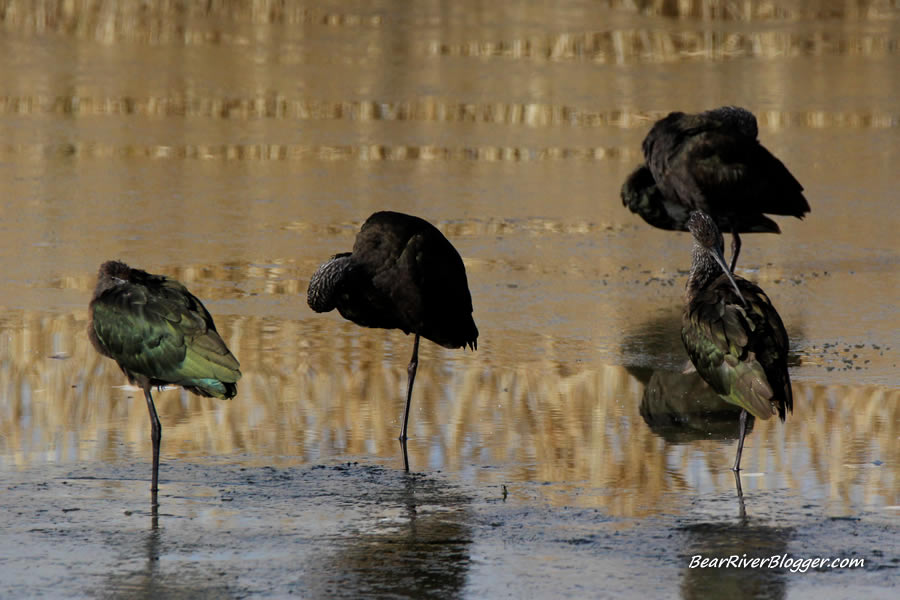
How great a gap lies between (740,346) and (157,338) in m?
2.38

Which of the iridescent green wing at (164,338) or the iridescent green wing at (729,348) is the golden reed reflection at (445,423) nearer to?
the iridescent green wing at (729,348)

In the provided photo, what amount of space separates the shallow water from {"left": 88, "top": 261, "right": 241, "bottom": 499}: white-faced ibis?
0.35 m

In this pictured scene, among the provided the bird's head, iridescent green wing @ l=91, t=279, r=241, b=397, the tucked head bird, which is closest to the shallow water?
the tucked head bird

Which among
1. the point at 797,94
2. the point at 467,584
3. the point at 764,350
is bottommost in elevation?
the point at 467,584

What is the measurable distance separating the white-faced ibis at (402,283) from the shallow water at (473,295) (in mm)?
357

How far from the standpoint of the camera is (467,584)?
532cm

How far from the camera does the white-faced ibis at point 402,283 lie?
792 centimetres

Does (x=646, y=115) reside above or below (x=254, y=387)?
above

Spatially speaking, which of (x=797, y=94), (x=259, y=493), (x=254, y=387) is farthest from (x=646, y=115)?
(x=259, y=493)

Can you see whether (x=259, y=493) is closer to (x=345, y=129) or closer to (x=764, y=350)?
(x=764, y=350)

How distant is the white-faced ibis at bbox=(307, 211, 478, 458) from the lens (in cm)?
792

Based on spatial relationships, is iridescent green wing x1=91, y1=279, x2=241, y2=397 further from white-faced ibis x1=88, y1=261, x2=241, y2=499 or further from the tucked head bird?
the tucked head bird

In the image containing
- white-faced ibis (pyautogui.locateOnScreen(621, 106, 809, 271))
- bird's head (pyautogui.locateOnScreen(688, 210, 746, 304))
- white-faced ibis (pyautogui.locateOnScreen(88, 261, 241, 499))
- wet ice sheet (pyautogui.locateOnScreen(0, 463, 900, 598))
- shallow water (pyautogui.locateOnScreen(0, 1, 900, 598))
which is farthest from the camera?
white-faced ibis (pyautogui.locateOnScreen(621, 106, 809, 271))

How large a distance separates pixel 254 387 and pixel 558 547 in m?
2.63
